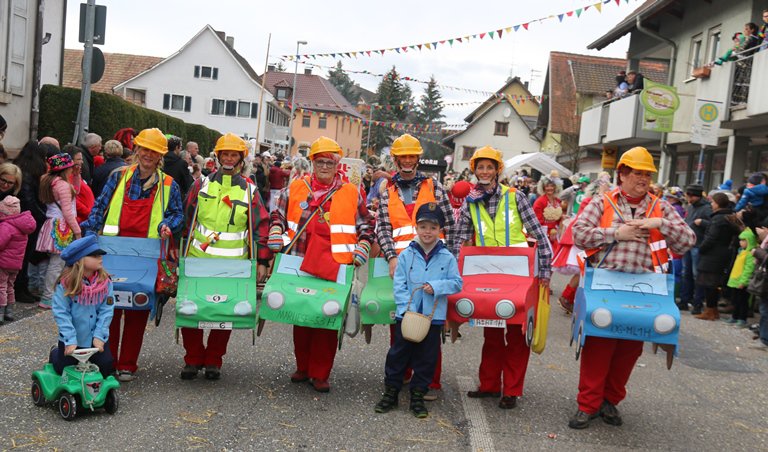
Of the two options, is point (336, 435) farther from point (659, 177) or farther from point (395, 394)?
point (659, 177)

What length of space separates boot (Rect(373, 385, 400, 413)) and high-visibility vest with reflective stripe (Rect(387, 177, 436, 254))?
105cm

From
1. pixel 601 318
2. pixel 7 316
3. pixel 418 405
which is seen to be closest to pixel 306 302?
pixel 418 405

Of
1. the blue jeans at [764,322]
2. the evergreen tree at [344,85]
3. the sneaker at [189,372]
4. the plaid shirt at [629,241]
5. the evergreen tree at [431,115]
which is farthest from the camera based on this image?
the evergreen tree at [344,85]

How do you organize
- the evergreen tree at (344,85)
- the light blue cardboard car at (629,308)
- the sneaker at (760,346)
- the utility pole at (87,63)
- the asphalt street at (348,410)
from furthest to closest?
the evergreen tree at (344,85) → the utility pole at (87,63) → the sneaker at (760,346) → the light blue cardboard car at (629,308) → the asphalt street at (348,410)

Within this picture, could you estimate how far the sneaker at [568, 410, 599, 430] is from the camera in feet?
19.3

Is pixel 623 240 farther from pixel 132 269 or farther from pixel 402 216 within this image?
pixel 132 269

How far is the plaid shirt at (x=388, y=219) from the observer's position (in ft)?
21.1

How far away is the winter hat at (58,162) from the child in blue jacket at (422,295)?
15.9ft

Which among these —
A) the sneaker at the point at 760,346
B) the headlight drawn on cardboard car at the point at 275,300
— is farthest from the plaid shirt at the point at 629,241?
the sneaker at the point at 760,346

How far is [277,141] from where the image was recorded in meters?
72.9

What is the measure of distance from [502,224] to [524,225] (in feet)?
0.57

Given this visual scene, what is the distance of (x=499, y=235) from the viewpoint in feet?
21.0

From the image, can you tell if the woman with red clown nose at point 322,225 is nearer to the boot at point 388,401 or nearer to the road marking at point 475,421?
the boot at point 388,401

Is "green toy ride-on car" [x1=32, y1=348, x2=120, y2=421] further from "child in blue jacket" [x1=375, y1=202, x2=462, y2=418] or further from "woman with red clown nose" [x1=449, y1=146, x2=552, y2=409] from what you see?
"woman with red clown nose" [x1=449, y1=146, x2=552, y2=409]
